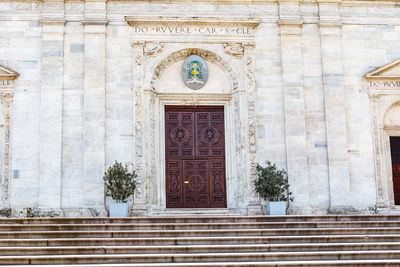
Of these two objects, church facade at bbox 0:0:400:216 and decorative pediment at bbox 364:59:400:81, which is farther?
decorative pediment at bbox 364:59:400:81

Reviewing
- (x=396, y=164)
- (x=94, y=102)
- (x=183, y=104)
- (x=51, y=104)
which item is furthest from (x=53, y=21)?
(x=396, y=164)

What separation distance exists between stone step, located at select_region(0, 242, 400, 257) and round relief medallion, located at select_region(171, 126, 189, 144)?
7392 mm

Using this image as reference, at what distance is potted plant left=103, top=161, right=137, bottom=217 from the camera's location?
58.7 ft

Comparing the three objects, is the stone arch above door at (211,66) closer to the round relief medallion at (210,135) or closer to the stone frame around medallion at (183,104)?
the stone frame around medallion at (183,104)

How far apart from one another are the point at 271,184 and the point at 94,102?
6627 millimetres

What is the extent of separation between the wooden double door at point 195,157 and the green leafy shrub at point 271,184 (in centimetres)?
187

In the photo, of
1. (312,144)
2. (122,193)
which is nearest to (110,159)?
(122,193)

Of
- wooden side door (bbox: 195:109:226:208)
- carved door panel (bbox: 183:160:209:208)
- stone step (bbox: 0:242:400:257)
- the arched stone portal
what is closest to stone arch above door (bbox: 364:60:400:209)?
the arched stone portal

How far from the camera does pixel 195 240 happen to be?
13578 millimetres

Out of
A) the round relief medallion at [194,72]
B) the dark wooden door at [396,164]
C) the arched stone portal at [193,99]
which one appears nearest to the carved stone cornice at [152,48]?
the arched stone portal at [193,99]

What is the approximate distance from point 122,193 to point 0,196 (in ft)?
14.1

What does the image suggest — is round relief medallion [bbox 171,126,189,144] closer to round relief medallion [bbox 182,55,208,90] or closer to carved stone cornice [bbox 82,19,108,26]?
round relief medallion [bbox 182,55,208,90]

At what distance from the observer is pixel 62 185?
18844 mm

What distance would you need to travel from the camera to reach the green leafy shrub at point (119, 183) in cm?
1809
